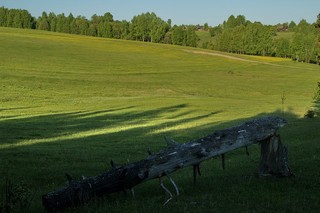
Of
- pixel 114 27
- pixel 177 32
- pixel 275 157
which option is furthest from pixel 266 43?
pixel 275 157

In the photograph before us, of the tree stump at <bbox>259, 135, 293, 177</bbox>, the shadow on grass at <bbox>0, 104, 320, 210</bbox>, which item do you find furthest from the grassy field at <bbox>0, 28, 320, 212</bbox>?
the tree stump at <bbox>259, 135, 293, 177</bbox>

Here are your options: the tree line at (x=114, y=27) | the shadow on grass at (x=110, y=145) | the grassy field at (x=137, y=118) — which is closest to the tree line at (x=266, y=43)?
the tree line at (x=114, y=27)

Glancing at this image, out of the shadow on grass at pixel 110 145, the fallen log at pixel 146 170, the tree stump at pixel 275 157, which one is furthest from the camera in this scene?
the shadow on grass at pixel 110 145

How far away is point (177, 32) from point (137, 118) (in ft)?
403

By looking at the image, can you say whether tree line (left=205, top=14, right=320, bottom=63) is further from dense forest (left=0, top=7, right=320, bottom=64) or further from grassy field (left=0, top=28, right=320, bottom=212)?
grassy field (left=0, top=28, right=320, bottom=212)

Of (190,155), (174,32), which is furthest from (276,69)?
(190,155)

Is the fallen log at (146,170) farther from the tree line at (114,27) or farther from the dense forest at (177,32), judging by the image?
the tree line at (114,27)

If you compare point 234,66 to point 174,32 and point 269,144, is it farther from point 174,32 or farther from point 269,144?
point 269,144

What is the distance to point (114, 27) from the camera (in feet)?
524

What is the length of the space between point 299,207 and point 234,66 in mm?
Result: 91353

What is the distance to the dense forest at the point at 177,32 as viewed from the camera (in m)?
137

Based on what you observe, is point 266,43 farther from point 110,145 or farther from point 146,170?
point 146,170

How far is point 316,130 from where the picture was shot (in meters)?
24.2

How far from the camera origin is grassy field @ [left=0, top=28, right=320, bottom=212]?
9.02 m
